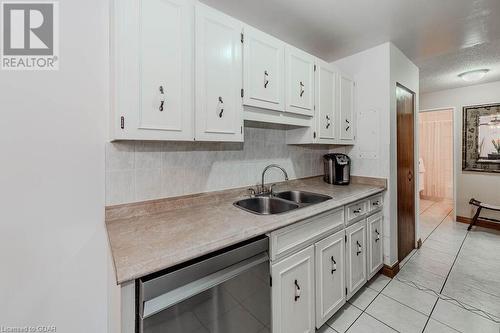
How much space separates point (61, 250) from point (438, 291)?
290 centimetres

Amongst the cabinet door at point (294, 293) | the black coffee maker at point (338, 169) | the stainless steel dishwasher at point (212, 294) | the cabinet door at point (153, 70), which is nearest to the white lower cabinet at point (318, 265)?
the cabinet door at point (294, 293)

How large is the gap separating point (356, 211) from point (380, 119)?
106 centimetres

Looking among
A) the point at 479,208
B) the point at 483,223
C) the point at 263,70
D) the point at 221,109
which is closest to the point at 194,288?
the point at 221,109

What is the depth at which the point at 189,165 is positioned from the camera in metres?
1.57

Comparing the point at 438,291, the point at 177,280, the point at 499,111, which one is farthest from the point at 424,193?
Result: the point at 177,280

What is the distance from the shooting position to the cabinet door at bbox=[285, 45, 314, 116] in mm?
1759

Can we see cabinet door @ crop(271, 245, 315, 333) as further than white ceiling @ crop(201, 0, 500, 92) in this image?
No

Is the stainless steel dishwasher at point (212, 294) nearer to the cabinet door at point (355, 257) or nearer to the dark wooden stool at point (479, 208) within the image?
the cabinet door at point (355, 257)

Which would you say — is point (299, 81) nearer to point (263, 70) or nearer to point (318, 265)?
point (263, 70)

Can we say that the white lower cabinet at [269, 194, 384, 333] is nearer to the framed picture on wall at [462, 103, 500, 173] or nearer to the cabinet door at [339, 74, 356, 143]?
the cabinet door at [339, 74, 356, 143]

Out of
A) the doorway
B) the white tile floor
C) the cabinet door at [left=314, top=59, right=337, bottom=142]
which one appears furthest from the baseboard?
the cabinet door at [left=314, top=59, right=337, bottom=142]

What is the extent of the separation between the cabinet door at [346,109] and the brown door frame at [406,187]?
464 millimetres

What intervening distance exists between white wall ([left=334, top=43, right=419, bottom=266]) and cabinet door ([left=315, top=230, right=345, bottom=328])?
917mm

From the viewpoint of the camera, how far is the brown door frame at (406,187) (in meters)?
2.45
